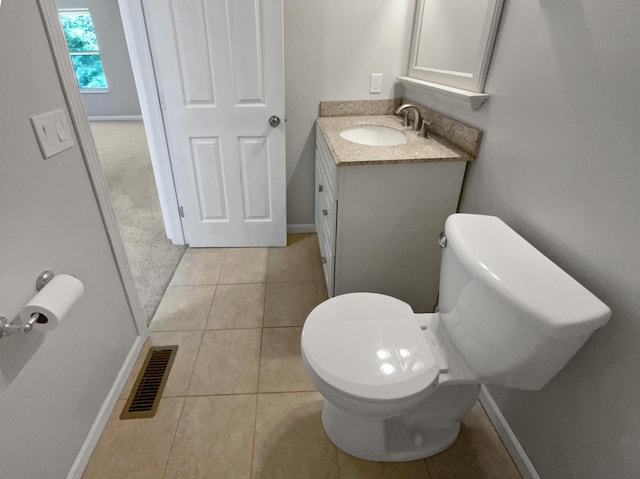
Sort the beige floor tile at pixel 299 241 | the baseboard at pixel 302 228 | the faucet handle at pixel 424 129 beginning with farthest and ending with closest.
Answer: the baseboard at pixel 302 228, the beige floor tile at pixel 299 241, the faucet handle at pixel 424 129

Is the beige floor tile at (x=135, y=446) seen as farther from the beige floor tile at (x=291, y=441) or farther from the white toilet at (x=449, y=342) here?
the white toilet at (x=449, y=342)

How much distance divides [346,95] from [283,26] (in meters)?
0.52

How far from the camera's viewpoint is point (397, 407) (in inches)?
36.2

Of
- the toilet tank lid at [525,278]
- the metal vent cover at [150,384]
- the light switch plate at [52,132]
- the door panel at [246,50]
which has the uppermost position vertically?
the door panel at [246,50]

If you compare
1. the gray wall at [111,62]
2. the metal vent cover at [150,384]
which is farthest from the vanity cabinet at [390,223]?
the gray wall at [111,62]

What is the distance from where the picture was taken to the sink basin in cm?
188

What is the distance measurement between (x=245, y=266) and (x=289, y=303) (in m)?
0.47

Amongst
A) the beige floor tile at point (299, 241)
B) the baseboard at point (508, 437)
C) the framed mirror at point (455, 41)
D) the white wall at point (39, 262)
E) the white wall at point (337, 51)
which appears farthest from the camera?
the beige floor tile at point (299, 241)

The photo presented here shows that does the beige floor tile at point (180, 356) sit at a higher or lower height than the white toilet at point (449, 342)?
lower

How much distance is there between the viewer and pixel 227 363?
5.06 feet

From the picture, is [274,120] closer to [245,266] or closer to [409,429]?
[245,266]

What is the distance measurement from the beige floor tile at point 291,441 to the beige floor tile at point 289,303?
1.43ft

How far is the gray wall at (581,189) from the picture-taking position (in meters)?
0.78

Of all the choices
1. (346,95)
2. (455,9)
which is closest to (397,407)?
(455,9)
